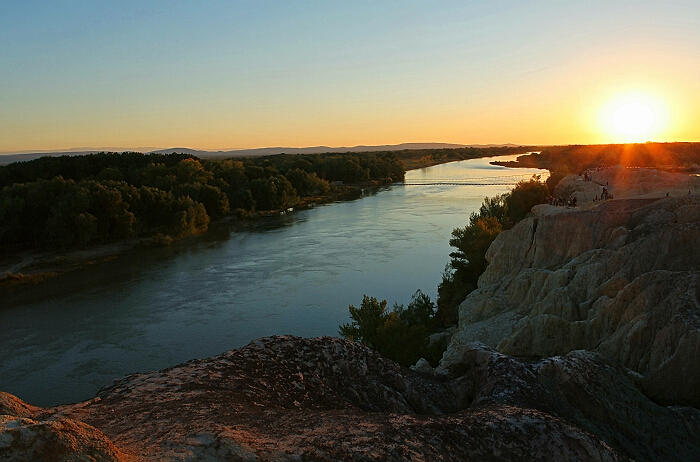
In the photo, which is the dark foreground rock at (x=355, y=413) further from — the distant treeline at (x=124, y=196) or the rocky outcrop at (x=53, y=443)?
the distant treeline at (x=124, y=196)

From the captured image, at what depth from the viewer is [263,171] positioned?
87.0 meters

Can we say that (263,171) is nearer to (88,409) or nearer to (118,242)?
(118,242)

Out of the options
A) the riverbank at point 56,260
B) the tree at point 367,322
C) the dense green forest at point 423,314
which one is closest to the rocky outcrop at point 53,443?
the dense green forest at point 423,314

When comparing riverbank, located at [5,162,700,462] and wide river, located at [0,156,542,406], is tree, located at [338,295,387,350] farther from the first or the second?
riverbank, located at [5,162,700,462]

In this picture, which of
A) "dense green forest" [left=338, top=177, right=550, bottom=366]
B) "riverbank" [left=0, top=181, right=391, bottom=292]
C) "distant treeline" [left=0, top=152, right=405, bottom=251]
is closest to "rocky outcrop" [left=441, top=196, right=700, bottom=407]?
"dense green forest" [left=338, top=177, right=550, bottom=366]

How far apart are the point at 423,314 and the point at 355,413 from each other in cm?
Result: 2219

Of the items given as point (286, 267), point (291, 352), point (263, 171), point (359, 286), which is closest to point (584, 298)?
point (291, 352)

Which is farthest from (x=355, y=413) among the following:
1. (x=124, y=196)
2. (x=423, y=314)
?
(x=124, y=196)

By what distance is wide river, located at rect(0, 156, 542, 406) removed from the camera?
25812 millimetres

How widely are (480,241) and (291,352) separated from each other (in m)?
27.4

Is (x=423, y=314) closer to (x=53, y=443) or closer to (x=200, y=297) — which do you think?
(x=200, y=297)

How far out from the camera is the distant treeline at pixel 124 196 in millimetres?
48906

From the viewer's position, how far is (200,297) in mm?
34812

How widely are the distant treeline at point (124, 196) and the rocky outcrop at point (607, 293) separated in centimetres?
4016
